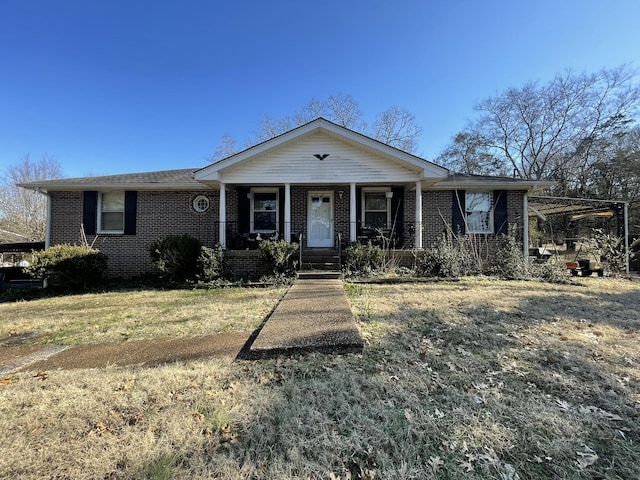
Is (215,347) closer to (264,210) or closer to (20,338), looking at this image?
(20,338)

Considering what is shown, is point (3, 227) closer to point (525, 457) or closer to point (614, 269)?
point (525, 457)

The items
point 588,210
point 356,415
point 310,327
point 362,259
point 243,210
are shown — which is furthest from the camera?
point 588,210

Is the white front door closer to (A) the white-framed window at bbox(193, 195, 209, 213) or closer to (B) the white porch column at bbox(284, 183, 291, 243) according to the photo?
(B) the white porch column at bbox(284, 183, 291, 243)

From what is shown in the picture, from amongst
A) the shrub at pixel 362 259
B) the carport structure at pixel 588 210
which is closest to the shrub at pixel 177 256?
the shrub at pixel 362 259

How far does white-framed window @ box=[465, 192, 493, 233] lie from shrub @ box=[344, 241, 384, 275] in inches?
171

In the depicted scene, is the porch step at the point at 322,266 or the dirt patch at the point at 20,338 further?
the porch step at the point at 322,266

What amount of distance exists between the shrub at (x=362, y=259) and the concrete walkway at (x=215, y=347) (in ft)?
14.7

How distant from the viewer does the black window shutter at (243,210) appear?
37.8ft

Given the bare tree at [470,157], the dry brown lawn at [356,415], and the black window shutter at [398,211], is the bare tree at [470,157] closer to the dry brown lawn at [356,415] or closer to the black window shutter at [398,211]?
the black window shutter at [398,211]

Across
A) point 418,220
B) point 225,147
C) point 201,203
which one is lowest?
point 418,220

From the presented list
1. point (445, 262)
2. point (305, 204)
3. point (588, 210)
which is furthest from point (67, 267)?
point (588, 210)

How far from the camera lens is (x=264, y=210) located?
38.8 feet

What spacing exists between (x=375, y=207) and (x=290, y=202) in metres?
3.25

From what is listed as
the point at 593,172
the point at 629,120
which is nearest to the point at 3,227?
the point at 593,172
